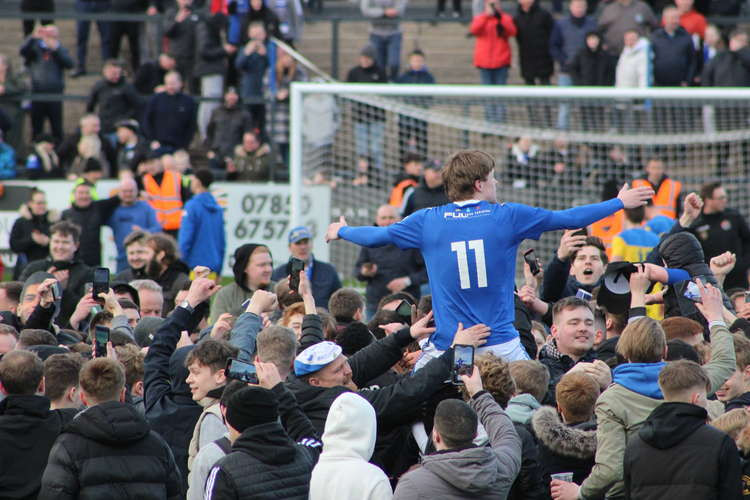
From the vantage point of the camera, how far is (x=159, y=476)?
6109 millimetres

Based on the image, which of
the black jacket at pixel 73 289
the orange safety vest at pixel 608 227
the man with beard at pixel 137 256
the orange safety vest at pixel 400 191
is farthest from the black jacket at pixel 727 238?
the black jacket at pixel 73 289

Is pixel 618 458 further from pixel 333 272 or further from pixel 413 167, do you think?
pixel 413 167

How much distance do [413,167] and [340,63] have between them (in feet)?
27.6

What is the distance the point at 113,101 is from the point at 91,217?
4881 mm

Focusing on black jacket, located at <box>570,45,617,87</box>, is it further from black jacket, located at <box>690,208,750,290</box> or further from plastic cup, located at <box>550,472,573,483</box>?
plastic cup, located at <box>550,472,573,483</box>

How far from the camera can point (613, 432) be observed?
6285 mm

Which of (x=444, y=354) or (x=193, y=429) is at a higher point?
(x=444, y=354)

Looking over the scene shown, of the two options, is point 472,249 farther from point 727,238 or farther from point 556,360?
point 727,238

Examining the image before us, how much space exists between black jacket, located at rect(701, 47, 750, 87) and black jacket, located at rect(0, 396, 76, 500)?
14.3 meters

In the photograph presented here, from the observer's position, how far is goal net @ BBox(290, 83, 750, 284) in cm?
1686

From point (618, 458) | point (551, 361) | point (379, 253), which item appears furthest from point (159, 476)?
point (379, 253)

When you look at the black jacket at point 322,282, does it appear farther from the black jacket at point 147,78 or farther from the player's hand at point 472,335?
the black jacket at point 147,78

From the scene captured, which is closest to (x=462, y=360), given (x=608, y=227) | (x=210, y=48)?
(x=608, y=227)

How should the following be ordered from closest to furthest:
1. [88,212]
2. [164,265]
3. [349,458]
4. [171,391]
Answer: [349,458], [171,391], [164,265], [88,212]
